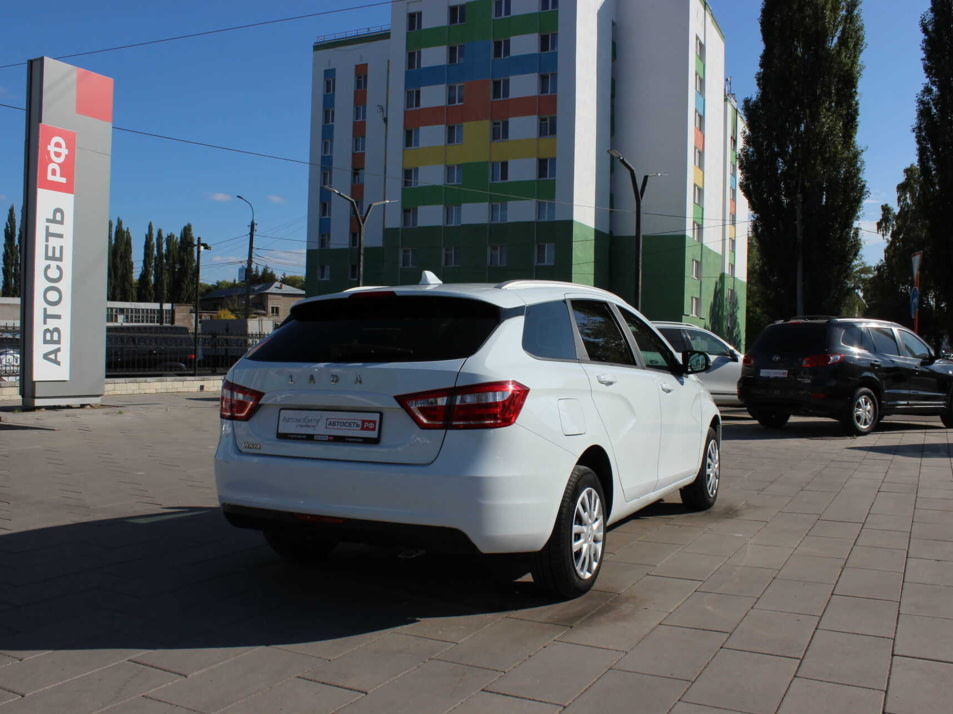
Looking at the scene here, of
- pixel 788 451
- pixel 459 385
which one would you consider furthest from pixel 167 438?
pixel 459 385

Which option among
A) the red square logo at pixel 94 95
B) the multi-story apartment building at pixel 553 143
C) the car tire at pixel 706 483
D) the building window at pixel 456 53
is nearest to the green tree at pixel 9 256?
the multi-story apartment building at pixel 553 143

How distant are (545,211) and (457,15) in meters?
11.8

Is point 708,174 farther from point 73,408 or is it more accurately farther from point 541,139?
point 73,408

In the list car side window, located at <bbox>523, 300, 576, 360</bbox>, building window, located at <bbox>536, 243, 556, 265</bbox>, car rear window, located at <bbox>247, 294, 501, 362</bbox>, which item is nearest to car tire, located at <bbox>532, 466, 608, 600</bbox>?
car side window, located at <bbox>523, 300, 576, 360</bbox>

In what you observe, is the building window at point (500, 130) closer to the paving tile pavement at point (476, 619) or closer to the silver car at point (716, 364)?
the silver car at point (716, 364)


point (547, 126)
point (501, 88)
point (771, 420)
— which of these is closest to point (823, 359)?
point (771, 420)

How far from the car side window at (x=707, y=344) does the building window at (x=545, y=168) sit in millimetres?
28093

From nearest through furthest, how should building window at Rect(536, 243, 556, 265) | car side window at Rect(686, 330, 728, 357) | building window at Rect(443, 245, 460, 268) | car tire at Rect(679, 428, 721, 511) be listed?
car tire at Rect(679, 428, 721, 511) < car side window at Rect(686, 330, 728, 357) < building window at Rect(536, 243, 556, 265) < building window at Rect(443, 245, 460, 268)

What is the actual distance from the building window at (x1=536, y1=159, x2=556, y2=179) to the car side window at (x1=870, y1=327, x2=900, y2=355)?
30727 mm

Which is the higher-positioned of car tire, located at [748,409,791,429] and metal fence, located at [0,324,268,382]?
metal fence, located at [0,324,268,382]

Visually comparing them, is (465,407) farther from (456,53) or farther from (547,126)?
(456,53)

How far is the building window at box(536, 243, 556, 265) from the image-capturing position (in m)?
43.2

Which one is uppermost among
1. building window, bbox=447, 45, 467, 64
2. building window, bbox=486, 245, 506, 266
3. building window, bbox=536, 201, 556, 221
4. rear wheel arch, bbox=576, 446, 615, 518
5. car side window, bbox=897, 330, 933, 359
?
building window, bbox=447, 45, 467, 64

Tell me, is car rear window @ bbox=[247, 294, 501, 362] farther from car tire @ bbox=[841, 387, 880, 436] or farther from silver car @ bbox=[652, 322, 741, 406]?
silver car @ bbox=[652, 322, 741, 406]
